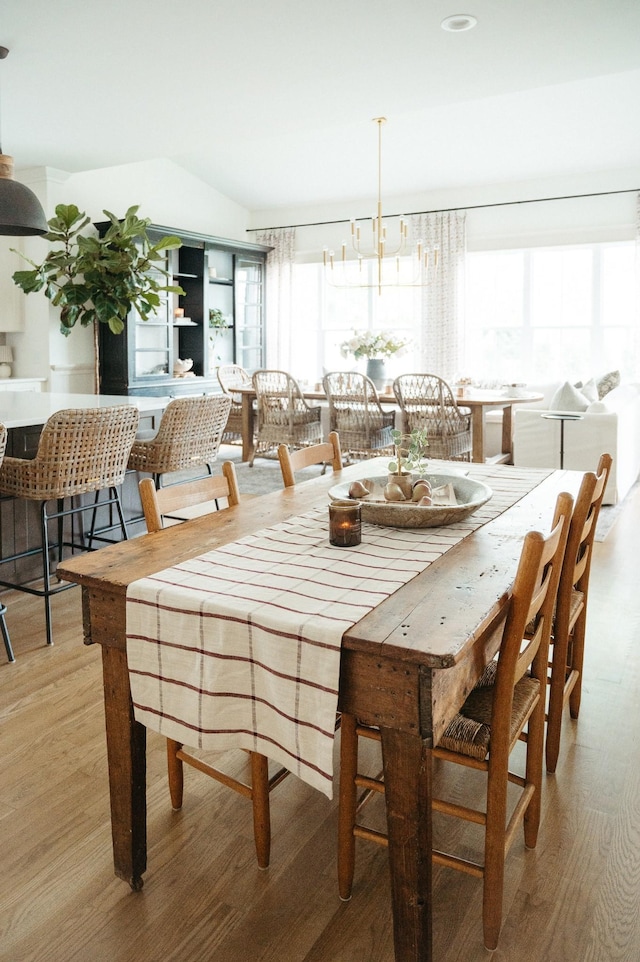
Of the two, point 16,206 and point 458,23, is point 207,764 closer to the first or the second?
point 16,206

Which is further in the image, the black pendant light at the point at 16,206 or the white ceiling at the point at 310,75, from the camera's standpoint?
the white ceiling at the point at 310,75

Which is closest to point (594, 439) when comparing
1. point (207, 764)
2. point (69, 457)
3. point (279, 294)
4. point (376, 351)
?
point (376, 351)

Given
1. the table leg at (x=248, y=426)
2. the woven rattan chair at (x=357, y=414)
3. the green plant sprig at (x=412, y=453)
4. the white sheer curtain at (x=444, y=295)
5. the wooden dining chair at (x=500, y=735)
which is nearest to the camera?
the wooden dining chair at (x=500, y=735)

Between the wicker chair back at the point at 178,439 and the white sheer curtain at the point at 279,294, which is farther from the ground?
the white sheer curtain at the point at 279,294

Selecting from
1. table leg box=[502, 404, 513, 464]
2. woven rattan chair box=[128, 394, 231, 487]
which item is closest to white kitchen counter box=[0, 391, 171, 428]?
woven rattan chair box=[128, 394, 231, 487]

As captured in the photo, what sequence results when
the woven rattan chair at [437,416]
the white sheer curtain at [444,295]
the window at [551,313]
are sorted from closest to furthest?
1. the woven rattan chair at [437,416]
2. the window at [551,313]
3. the white sheer curtain at [444,295]

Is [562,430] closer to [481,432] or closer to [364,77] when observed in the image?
[481,432]

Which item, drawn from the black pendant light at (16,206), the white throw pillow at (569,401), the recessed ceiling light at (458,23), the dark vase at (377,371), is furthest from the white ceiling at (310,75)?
the dark vase at (377,371)

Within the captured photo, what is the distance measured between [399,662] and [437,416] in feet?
16.0

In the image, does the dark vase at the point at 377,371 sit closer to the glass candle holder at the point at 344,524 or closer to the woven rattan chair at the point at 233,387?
the woven rattan chair at the point at 233,387

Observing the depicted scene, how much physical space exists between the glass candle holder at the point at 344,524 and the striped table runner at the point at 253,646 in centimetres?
9

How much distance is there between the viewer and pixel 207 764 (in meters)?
1.96

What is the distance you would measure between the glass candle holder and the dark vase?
204 inches

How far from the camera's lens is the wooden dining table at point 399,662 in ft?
4.04
